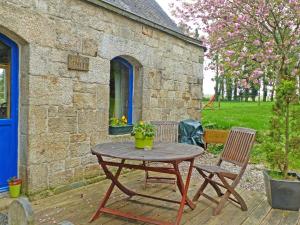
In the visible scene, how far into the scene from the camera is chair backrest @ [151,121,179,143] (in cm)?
555

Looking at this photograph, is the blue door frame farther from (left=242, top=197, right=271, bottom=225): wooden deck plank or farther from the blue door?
(left=242, top=197, right=271, bottom=225): wooden deck plank

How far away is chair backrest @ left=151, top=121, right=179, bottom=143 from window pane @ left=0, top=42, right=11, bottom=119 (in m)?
2.35

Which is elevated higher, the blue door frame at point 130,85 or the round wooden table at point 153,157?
the blue door frame at point 130,85

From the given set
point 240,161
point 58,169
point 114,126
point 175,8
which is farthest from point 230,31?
point 58,169

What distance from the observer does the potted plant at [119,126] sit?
5637mm

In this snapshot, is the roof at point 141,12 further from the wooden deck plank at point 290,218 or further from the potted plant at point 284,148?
the wooden deck plank at point 290,218

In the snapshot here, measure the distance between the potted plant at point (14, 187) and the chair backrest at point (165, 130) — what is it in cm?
230

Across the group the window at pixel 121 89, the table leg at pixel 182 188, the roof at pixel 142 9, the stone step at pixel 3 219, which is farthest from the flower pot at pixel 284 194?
the roof at pixel 142 9

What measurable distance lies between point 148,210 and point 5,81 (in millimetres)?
2392

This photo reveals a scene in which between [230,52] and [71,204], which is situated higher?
[230,52]

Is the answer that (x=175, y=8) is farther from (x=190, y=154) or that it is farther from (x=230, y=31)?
(x=190, y=154)

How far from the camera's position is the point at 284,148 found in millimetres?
4488

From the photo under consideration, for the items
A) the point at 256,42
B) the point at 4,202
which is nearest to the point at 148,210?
the point at 4,202

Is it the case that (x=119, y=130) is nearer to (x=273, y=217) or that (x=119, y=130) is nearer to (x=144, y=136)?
(x=144, y=136)
